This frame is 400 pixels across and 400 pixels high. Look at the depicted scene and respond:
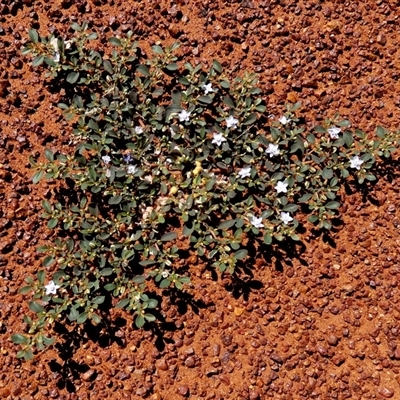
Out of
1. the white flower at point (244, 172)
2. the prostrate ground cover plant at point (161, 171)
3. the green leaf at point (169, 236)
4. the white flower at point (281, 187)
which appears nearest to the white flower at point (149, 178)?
the prostrate ground cover plant at point (161, 171)

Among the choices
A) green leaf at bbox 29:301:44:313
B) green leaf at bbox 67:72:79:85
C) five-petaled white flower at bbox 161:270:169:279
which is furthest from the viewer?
green leaf at bbox 67:72:79:85

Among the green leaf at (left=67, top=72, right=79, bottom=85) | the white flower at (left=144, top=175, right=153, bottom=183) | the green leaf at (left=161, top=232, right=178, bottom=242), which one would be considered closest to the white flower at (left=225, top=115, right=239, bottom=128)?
the white flower at (left=144, top=175, right=153, bottom=183)

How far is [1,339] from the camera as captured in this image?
3252mm

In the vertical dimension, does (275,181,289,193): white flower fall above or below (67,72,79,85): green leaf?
below

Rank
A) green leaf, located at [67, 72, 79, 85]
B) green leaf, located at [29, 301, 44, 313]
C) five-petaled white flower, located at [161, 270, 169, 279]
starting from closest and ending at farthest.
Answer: green leaf, located at [29, 301, 44, 313] < five-petaled white flower, located at [161, 270, 169, 279] < green leaf, located at [67, 72, 79, 85]

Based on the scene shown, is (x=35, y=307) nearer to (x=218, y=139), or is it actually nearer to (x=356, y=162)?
(x=218, y=139)

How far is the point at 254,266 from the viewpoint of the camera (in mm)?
3422

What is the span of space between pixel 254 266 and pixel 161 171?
2.64 feet

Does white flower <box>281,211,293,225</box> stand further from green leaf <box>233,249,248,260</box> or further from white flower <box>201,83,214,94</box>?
white flower <box>201,83,214,94</box>

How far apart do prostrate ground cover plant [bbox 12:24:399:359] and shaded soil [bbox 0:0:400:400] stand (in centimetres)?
14

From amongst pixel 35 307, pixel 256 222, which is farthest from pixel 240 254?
pixel 35 307

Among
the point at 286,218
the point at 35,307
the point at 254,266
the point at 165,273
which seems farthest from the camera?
the point at 254,266

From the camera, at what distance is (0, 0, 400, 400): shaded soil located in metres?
3.29

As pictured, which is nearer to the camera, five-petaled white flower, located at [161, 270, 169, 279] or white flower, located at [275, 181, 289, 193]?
five-petaled white flower, located at [161, 270, 169, 279]
